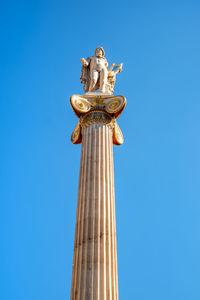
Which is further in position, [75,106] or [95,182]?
[75,106]

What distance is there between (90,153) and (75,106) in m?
4.87

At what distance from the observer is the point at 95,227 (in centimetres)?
1906

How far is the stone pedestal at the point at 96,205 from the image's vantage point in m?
17.3

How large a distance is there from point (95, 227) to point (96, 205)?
1461mm

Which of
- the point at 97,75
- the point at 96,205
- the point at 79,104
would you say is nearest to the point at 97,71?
the point at 97,75

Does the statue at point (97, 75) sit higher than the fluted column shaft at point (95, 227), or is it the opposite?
the statue at point (97, 75)

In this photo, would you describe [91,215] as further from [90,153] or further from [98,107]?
[98,107]

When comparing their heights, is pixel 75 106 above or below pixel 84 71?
below

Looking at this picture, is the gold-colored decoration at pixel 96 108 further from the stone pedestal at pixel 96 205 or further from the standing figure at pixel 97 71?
the standing figure at pixel 97 71

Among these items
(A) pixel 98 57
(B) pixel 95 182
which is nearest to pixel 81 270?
(B) pixel 95 182

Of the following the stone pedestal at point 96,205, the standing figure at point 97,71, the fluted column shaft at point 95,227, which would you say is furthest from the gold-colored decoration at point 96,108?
the standing figure at point 97,71

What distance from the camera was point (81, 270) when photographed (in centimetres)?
1762

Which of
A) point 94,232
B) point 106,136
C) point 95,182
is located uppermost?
point 106,136

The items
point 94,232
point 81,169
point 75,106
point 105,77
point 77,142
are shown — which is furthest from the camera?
point 105,77
